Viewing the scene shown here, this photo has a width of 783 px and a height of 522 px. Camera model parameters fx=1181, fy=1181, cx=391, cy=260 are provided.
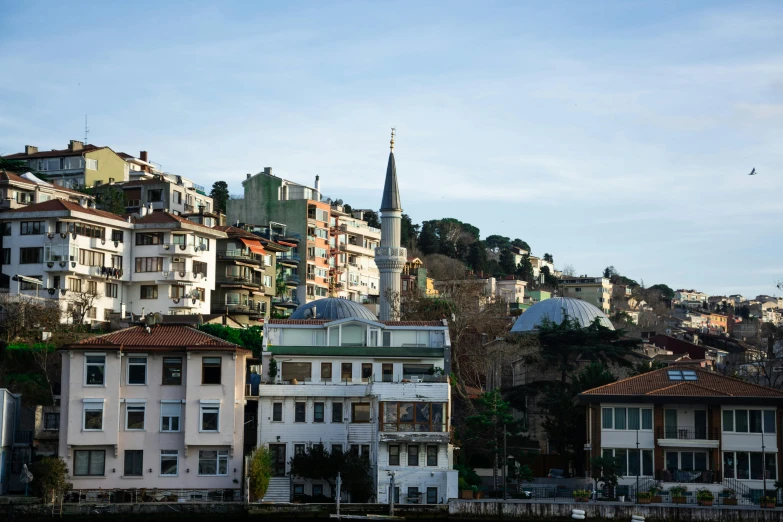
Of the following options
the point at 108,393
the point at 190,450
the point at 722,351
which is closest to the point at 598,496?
the point at 190,450

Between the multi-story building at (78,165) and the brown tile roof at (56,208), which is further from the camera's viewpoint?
the multi-story building at (78,165)

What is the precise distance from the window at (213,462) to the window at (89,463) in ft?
11.3

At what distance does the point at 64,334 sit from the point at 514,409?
22.1 meters

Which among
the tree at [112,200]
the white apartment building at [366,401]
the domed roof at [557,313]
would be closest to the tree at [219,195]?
the tree at [112,200]

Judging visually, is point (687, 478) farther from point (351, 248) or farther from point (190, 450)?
point (351, 248)

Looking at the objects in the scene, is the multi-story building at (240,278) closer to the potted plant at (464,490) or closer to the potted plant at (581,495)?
the potted plant at (464,490)

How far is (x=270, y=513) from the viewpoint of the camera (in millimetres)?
40156

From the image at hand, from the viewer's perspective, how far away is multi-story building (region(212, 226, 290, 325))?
75.5m

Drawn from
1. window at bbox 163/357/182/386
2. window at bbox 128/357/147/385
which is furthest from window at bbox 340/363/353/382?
window at bbox 128/357/147/385

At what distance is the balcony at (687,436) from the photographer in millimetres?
45375

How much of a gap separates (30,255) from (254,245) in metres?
16.1

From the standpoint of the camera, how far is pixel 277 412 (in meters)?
45.6

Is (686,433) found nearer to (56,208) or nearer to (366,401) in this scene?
(366,401)

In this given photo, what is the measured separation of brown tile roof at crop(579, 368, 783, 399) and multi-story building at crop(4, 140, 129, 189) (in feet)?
166
